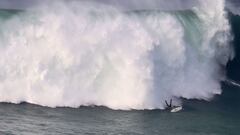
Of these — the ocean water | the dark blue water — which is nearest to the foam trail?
the ocean water

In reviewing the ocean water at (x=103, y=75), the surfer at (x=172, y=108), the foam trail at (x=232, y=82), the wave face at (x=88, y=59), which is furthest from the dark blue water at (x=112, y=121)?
the foam trail at (x=232, y=82)

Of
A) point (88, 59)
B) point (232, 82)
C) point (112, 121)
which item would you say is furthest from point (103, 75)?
point (232, 82)

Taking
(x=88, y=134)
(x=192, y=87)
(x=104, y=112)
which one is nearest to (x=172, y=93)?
(x=192, y=87)

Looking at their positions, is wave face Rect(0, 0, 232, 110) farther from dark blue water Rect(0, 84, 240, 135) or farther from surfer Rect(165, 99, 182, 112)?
dark blue water Rect(0, 84, 240, 135)

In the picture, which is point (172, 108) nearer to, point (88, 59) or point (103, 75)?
point (103, 75)

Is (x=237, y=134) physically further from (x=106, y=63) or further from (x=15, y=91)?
(x=15, y=91)

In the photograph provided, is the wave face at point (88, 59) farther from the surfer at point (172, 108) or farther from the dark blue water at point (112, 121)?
the dark blue water at point (112, 121)
